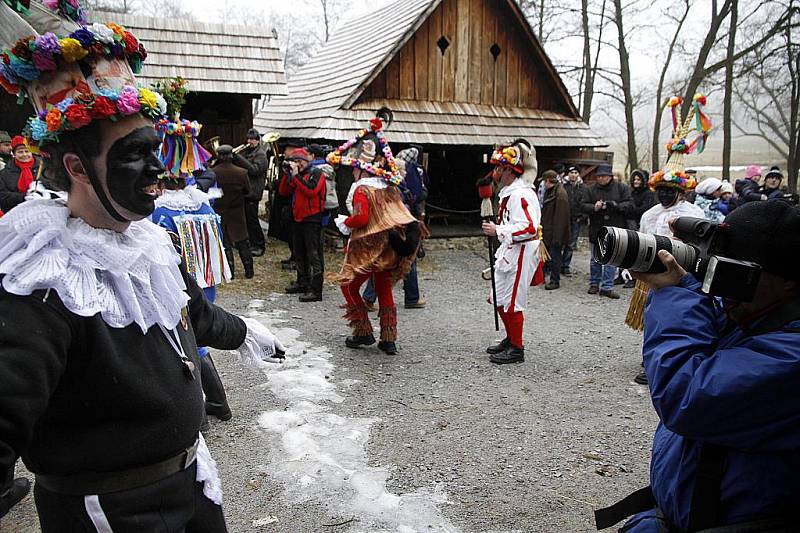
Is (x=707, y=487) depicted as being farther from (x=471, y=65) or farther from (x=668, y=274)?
(x=471, y=65)

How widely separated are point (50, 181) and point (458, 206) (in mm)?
13554

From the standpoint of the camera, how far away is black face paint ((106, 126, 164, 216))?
1.62m

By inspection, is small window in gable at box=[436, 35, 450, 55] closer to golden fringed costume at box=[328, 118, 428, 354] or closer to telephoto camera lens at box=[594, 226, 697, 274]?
golden fringed costume at box=[328, 118, 428, 354]

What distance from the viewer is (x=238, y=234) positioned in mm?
8195

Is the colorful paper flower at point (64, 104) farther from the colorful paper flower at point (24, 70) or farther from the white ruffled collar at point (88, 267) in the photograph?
the white ruffled collar at point (88, 267)

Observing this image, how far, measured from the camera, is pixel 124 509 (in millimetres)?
1533

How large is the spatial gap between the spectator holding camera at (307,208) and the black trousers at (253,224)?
2.32 m

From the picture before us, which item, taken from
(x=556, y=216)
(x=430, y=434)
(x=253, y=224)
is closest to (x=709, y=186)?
(x=556, y=216)

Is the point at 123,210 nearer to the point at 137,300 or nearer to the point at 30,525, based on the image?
the point at 137,300

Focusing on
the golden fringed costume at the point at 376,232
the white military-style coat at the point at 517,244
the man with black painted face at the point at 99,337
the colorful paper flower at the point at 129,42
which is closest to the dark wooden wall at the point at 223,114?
the golden fringed costume at the point at 376,232

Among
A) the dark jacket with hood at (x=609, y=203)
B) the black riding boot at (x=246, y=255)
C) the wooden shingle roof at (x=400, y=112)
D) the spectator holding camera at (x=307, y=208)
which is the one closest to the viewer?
the spectator holding camera at (x=307, y=208)

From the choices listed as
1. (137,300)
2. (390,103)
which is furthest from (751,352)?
(390,103)

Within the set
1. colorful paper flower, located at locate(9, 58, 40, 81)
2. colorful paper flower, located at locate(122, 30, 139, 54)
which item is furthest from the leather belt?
colorful paper flower, located at locate(122, 30, 139, 54)

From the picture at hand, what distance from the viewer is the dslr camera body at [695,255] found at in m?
1.50
